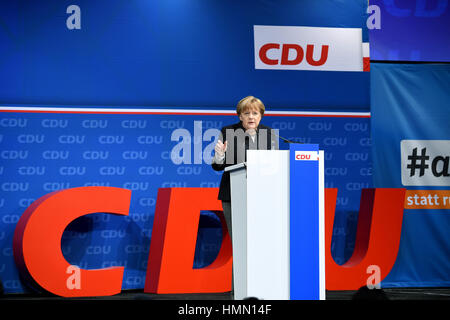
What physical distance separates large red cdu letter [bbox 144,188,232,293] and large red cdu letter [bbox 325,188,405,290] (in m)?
1.01

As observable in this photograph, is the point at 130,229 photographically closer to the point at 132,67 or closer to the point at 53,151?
the point at 53,151

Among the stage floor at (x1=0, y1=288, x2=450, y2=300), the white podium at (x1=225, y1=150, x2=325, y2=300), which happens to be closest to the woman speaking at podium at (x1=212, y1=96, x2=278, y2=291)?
the white podium at (x1=225, y1=150, x2=325, y2=300)

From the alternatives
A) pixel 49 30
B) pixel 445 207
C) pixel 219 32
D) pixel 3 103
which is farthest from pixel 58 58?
pixel 445 207

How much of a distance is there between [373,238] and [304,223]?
2431 millimetres

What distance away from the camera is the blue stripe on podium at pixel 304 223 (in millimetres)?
2877

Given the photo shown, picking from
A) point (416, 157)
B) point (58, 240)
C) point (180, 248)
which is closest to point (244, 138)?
point (180, 248)

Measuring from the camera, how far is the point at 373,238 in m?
5.10

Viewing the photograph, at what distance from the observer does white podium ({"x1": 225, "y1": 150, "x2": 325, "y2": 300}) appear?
9.47ft

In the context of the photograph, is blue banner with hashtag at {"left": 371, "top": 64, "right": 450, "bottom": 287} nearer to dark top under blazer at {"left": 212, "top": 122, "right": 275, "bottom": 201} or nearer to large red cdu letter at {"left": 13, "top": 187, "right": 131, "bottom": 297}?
dark top under blazer at {"left": 212, "top": 122, "right": 275, "bottom": 201}

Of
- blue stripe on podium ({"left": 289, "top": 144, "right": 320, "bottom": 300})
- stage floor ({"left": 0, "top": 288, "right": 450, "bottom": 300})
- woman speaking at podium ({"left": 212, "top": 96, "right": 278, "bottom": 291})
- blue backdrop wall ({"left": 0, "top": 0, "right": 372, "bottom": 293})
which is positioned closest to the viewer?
blue stripe on podium ({"left": 289, "top": 144, "right": 320, "bottom": 300})

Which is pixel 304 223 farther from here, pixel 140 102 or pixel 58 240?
pixel 140 102

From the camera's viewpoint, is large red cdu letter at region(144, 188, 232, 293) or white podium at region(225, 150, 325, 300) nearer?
white podium at region(225, 150, 325, 300)

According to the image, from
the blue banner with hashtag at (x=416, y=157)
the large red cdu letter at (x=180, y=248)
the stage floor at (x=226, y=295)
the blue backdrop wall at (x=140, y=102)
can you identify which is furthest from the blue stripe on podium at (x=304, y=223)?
the blue banner with hashtag at (x=416, y=157)

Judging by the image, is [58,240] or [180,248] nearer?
[58,240]
